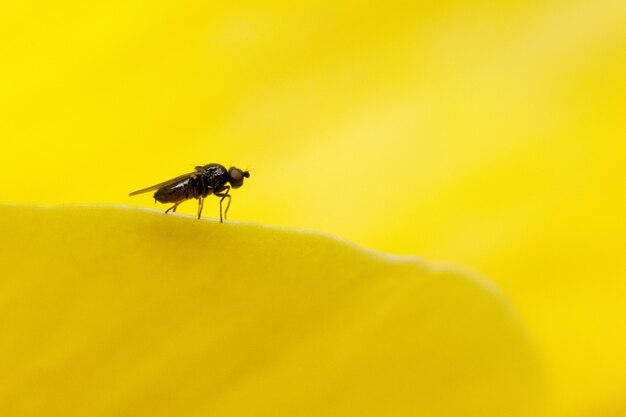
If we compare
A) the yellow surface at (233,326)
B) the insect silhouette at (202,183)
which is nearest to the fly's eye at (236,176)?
the insect silhouette at (202,183)

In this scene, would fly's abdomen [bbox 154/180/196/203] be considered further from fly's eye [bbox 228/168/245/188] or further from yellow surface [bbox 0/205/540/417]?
yellow surface [bbox 0/205/540/417]

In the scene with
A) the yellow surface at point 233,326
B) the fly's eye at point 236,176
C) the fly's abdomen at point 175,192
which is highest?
the fly's eye at point 236,176

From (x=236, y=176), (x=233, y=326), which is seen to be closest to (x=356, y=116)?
(x=236, y=176)

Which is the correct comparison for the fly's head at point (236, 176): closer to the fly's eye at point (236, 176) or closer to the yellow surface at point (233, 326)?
the fly's eye at point (236, 176)

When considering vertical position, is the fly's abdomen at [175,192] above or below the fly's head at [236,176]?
below

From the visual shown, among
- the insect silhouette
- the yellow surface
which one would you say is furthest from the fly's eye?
the yellow surface

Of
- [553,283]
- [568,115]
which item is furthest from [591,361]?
[568,115]

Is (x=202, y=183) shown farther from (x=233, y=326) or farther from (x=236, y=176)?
(x=233, y=326)

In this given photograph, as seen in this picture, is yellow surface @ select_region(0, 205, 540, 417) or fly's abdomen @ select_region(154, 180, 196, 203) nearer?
yellow surface @ select_region(0, 205, 540, 417)
